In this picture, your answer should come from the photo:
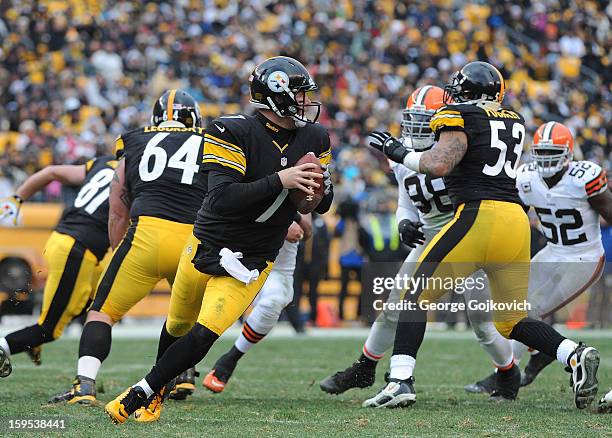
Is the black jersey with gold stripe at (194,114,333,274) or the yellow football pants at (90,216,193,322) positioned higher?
the black jersey with gold stripe at (194,114,333,274)

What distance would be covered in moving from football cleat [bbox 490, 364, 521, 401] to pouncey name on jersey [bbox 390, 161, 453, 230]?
0.94 m

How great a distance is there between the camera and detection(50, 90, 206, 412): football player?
214 inches

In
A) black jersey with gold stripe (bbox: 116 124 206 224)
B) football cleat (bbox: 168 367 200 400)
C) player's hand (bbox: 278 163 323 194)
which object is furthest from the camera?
football cleat (bbox: 168 367 200 400)

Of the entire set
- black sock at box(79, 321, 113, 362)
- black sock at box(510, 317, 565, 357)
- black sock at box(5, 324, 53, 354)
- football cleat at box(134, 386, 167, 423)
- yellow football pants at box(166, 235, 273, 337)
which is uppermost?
yellow football pants at box(166, 235, 273, 337)

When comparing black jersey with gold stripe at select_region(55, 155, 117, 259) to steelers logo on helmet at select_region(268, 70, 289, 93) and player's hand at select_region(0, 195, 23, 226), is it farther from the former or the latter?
steelers logo on helmet at select_region(268, 70, 289, 93)

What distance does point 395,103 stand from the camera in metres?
17.2

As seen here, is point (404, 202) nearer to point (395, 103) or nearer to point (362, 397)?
point (362, 397)

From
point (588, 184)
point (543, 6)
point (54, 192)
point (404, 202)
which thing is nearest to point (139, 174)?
point (404, 202)

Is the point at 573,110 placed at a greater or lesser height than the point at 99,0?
lesser

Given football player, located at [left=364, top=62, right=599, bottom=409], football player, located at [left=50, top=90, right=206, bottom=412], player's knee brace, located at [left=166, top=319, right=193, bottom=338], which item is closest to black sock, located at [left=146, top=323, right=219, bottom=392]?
player's knee brace, located at [left=166, top=319, right=193, bottom=338]

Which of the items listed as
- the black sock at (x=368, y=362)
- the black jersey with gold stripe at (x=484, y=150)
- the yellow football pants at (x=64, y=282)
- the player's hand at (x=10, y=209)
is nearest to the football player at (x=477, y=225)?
the black jersey with gold stripe at (x=484, y=150)

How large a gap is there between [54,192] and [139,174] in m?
7.69

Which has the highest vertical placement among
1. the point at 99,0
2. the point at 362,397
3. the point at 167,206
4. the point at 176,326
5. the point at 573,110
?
the point at 99,0

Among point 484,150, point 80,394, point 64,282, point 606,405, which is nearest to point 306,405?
point 80,394
